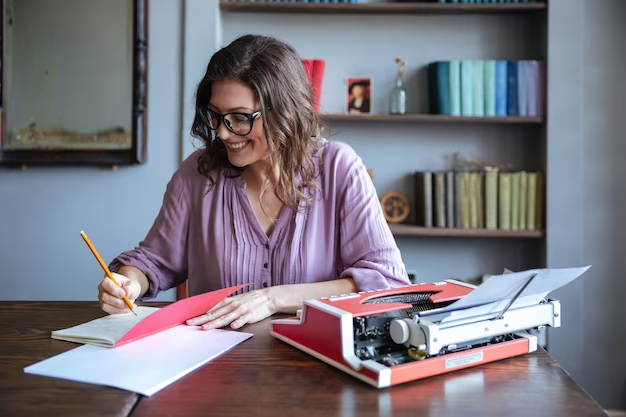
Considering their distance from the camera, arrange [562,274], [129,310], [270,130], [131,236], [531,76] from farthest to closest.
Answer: [131,236], [531,76], [270,130], [129,310], [562,274]

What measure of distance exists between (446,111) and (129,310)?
1917mm

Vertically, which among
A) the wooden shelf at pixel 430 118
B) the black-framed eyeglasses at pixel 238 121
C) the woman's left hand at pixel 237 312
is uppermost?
the wooden shelf at pixel 430 118

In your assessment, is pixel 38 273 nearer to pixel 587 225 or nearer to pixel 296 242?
pixel 296 242

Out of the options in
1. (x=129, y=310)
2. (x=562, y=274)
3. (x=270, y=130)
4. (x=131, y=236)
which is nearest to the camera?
(x=562, y=274)

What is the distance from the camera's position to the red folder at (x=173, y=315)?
1.01 metres

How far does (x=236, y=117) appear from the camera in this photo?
152 centimetres

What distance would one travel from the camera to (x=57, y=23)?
282 centimetres

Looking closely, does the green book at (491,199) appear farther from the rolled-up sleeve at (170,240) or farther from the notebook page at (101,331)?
the notebook page at (101,331)

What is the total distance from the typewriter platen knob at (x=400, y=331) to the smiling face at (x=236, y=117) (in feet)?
2.70

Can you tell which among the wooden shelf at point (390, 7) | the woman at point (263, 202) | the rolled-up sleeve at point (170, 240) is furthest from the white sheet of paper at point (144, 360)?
the wooden shelf at point (390, 7)

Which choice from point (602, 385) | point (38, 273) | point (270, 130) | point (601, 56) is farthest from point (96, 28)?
point (602, 385)

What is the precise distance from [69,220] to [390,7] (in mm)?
1889

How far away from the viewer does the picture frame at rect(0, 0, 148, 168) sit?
2801 millimetres

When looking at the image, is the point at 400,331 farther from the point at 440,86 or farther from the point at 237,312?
the point at 440,86
